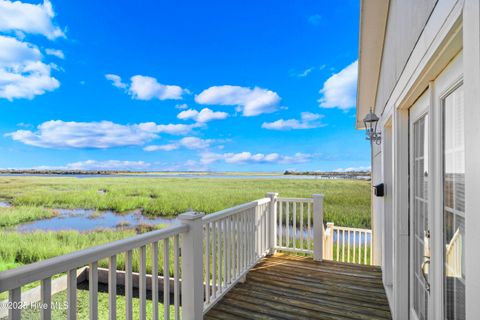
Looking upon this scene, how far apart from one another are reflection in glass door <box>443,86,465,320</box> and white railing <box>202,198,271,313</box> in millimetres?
1746

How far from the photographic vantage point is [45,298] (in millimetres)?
1039

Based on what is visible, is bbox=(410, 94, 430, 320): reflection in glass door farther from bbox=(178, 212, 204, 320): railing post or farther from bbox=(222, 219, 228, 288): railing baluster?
bbox=(222, 219, 228, 288): railing baluster

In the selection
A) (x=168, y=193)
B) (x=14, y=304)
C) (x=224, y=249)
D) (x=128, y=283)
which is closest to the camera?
(x=14, y=304)

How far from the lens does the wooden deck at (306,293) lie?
8.06ft

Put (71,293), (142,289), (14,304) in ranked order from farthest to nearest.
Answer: (142,289)
(71,293)
(14,304)

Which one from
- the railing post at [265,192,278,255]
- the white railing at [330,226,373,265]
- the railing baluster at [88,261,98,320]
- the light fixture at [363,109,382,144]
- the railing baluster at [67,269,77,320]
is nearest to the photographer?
the railing baluster at [67,269,77,320]

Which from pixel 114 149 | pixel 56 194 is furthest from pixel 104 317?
pixel 114 149

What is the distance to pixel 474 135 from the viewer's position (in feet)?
2.17

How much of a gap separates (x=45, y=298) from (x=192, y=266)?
3.59ft

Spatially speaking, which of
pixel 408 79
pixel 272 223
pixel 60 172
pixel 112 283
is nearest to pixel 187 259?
pixel 112 283

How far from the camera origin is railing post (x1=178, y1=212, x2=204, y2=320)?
1.99 meters

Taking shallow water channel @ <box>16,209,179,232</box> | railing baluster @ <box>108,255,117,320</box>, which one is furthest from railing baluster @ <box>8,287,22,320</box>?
shallow water channel @ <box>16,209,179,232</box>

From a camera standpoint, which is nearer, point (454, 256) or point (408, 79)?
point (454, 256)

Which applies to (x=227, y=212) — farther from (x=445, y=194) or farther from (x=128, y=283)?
(x=445, y=194)
